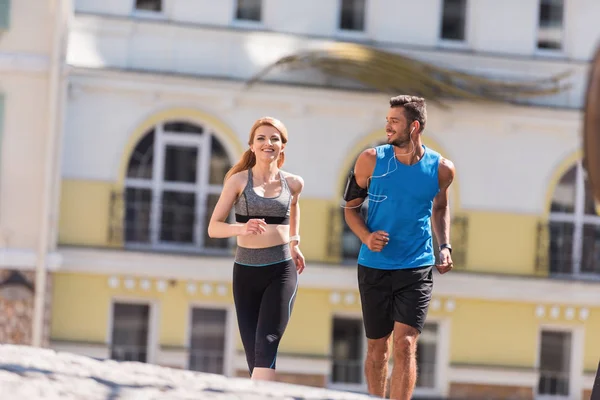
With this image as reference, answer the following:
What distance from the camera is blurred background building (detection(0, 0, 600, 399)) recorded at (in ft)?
72.8

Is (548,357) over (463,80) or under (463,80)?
under

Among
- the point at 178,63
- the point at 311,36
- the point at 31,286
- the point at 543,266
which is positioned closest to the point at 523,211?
the point at 543,266

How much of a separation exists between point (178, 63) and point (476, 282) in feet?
18.5

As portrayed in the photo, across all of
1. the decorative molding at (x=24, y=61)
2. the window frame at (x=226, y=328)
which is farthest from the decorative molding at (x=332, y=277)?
the decorative molding at (x=24, y=61)

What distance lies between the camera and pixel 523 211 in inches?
933

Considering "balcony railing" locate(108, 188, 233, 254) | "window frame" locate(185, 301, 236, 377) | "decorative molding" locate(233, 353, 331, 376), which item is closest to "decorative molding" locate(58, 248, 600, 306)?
"balcony railing" locate(108, 188, 233, 254)

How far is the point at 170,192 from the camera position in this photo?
2253 cm

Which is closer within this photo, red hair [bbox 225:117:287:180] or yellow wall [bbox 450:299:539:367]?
red hair [bbox 225:117:287:180]

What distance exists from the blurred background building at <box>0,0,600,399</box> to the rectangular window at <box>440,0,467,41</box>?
0.09ft

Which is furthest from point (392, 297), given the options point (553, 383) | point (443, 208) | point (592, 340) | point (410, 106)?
point (553, 383)

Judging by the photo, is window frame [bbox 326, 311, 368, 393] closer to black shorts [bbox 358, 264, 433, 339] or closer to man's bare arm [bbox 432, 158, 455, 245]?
man's bare arm [bbox 432, 158, 455, 245]

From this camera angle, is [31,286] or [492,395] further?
[492,395]

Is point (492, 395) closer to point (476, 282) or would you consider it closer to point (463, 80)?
point (476, 282)

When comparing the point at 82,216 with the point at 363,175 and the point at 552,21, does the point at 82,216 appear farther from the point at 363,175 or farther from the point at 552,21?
the point at 363,175
